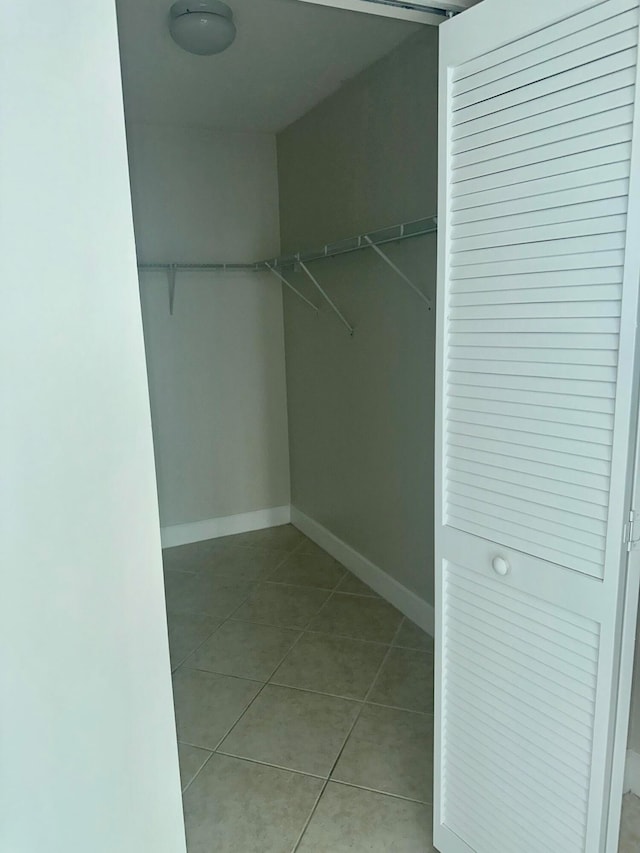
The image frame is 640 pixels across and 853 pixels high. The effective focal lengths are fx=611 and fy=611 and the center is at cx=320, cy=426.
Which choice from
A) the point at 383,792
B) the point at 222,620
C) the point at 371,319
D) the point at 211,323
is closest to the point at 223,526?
the point at 222,620

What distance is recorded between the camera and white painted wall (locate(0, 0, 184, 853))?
3.39 ft

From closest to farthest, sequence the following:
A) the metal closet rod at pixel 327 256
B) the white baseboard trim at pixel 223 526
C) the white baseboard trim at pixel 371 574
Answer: the metal closet rod at pixel 327 256 → the white baseboard trim at pixel 371 574 → the white baseboard trim at pixel 223 526

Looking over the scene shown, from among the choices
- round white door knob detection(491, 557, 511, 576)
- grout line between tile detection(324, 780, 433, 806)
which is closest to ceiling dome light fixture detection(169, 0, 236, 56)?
round white door knob detection(491, 557, 511, 576)

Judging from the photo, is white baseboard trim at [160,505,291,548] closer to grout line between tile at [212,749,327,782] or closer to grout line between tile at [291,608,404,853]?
grout line between tile at [291,608,404,853]

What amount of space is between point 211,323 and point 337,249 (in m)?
1.19

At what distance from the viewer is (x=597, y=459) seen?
1.08m

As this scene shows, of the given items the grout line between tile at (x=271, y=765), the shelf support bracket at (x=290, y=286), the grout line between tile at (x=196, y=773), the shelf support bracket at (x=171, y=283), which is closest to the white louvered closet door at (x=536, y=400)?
the grout line between tile at (x=271, y=765)

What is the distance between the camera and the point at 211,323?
3.67 m

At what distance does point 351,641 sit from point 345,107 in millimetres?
2448

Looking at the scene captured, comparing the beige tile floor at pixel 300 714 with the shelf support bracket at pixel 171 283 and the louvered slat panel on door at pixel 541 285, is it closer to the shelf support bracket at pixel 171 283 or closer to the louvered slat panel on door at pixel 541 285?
the louvered slat panel on door at pixel 541 285

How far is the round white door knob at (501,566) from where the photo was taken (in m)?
1.26

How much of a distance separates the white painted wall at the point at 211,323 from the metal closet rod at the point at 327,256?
0.07 m

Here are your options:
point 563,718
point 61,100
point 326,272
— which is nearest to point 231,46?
point 326,272

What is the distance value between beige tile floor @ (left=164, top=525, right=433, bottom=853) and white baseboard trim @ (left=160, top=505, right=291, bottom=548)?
0.38m
